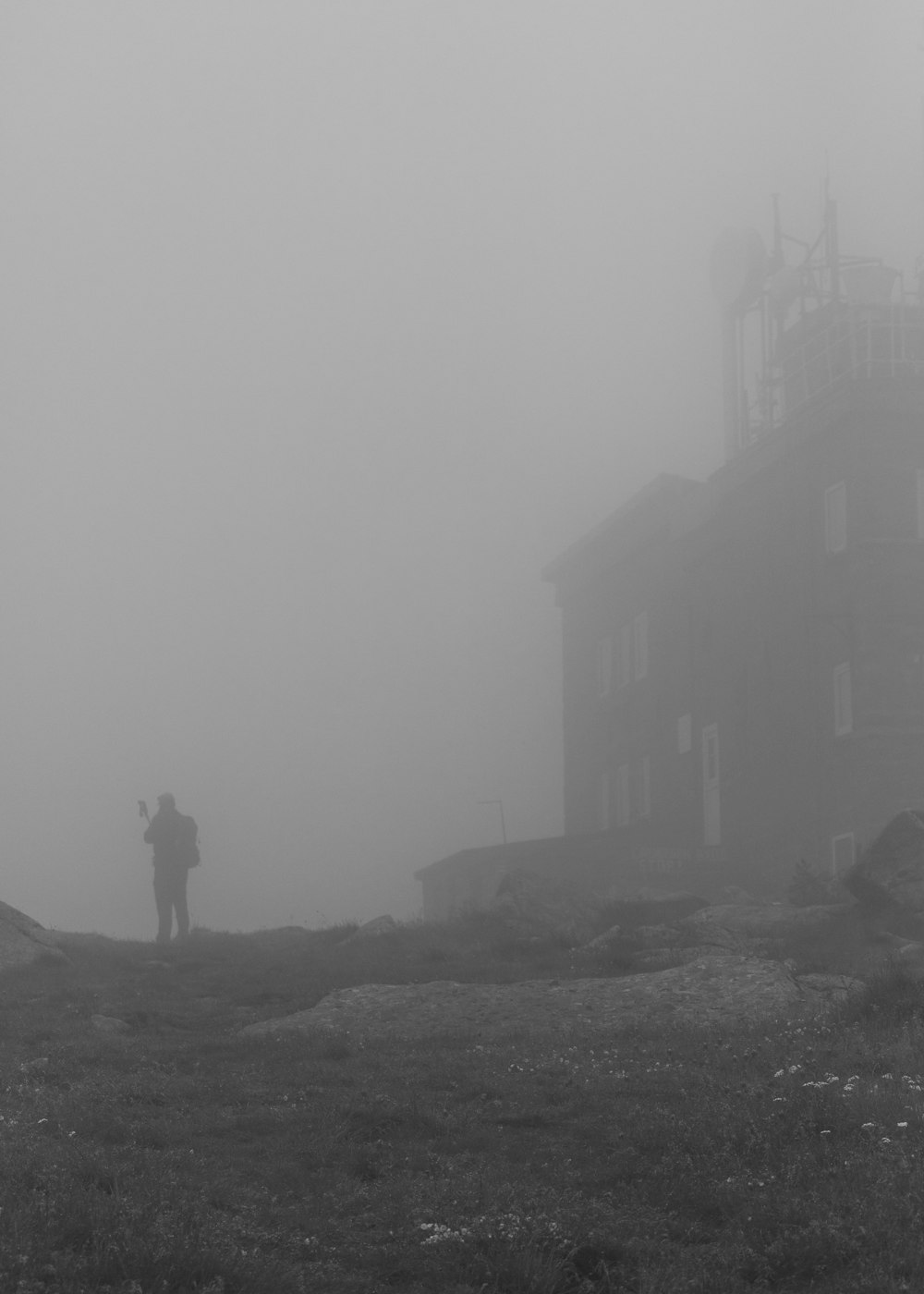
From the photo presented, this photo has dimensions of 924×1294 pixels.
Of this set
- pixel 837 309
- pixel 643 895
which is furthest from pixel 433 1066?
pixel 837 309

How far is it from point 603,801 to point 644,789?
356cm

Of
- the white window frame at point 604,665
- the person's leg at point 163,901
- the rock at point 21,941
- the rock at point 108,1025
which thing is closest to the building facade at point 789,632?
the white window frame at point 604,665

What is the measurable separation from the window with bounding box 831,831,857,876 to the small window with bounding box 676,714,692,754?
8.64 meters

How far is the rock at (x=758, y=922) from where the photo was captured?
62.0 ft

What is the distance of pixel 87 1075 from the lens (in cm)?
1026

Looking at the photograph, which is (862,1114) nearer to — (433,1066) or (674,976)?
(433,1066)

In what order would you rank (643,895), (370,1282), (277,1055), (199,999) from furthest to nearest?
(643,895) < (199,999) < (277,1055) < (370,1282)

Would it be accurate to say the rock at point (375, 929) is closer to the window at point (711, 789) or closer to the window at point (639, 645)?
the window at point (711, 789)

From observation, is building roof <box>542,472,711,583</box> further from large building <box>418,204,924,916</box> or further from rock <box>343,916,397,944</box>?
rock <box>343,916,397,944</box>

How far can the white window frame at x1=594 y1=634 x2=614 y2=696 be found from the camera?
158ft

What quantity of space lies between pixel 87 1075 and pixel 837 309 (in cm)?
3262

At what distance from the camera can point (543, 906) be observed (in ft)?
75.7

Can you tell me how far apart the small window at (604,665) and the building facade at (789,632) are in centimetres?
92

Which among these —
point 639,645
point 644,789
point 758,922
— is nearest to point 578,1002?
point 758,922
